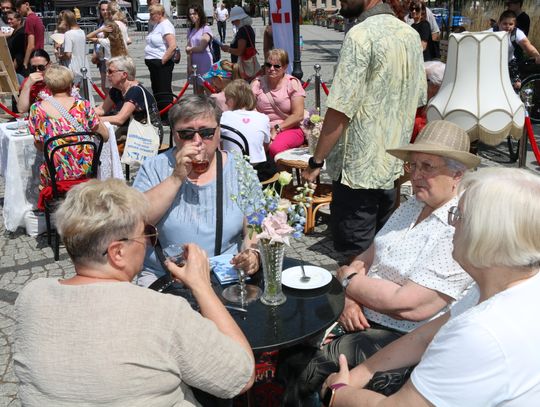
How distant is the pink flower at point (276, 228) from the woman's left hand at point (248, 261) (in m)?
0.37

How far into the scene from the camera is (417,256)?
92.0 inches

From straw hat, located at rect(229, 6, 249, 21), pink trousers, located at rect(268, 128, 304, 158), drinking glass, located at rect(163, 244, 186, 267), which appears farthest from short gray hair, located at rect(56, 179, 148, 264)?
straw hat, located at rect(229, 6, 249, 21)

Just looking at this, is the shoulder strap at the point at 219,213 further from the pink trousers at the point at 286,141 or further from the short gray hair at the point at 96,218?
the pink trousers at the point at 286,141

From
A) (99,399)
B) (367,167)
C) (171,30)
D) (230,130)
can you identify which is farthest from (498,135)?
(171,30)

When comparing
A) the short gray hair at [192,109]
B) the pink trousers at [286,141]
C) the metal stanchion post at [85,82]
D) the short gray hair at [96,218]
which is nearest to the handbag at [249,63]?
the metal stanchion post at [85,82]

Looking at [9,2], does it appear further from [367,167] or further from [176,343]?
[176,343]

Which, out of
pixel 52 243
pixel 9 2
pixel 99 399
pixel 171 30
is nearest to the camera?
pixel 99 399

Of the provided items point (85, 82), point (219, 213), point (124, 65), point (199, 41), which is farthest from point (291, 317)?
point (199, 41)

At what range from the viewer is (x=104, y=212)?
1.67 meters

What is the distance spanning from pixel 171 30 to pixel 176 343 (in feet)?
26.3

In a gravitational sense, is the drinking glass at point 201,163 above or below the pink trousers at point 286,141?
above

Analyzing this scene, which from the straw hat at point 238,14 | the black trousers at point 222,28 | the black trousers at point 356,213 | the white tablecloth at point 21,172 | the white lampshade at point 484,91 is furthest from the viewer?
the black trousers at point 222,28

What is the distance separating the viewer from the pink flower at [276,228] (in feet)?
6.58

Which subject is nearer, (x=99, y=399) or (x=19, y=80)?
(x=99, y=399)
